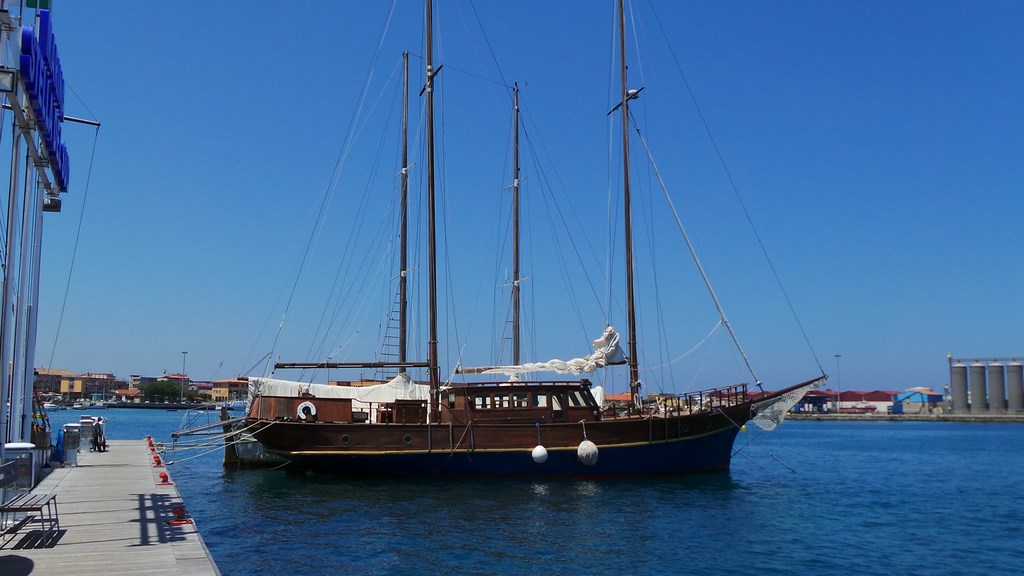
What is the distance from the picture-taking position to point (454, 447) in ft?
78.5

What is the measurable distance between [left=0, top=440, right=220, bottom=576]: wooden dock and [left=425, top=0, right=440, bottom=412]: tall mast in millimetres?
9989

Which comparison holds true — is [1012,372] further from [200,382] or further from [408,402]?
[200,382]

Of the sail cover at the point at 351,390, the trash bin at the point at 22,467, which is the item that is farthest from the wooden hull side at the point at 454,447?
the trash bin at the point at 22,467

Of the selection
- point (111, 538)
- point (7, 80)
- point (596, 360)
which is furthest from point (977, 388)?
point (7, 80)

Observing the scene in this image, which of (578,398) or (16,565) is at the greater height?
(578,398)

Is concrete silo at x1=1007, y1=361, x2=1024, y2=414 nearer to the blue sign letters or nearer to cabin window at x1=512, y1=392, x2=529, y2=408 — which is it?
cabin window at x1=512, y1=392, x2=529, y2=408

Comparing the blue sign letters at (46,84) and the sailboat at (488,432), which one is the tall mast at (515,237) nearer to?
the sailboat at (488,432)

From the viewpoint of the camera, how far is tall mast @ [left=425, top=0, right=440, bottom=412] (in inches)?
1028

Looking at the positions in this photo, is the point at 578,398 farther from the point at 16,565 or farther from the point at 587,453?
the point at 16,565

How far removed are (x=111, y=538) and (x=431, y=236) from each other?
17.3 metres

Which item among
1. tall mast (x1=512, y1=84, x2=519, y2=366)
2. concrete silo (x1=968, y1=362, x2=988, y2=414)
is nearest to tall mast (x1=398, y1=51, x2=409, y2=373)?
tall mast (x1=512, y1=84, x2=519, y2=366)

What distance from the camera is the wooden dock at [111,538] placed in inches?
359

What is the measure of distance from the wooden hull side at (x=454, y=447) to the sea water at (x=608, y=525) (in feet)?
1.96

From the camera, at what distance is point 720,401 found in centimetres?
2692
